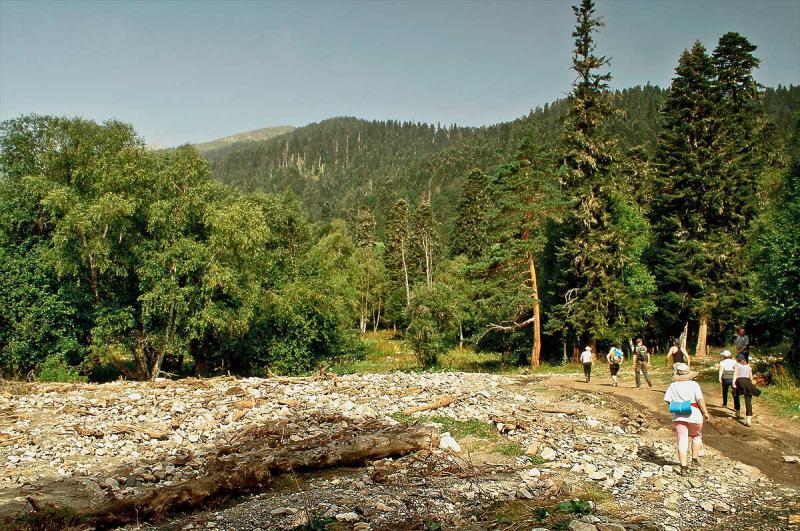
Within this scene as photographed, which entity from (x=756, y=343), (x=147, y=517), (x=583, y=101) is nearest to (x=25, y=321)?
(x=147, y=517)

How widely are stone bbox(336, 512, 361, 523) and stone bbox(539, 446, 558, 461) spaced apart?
4.90 m

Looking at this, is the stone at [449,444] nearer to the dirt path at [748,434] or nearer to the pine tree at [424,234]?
the dirt path at [748,434]

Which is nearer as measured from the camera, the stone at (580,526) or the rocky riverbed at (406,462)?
the stone at (580,526)

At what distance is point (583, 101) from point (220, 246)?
21.6 m

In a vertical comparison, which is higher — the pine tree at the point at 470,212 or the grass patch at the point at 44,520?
the pine tree at the point at 470,212

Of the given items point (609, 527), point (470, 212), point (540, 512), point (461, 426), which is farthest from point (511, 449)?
point (470, 212)

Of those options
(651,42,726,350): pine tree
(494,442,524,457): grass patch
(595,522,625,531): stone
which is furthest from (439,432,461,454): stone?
(651,42,726,350): pine tree

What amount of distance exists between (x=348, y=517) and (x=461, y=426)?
6.24m

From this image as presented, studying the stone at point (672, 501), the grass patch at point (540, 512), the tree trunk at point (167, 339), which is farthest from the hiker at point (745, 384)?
the tree trunk at point (167, 339)

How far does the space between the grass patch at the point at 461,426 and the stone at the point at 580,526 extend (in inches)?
209

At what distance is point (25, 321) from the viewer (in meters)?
23.0

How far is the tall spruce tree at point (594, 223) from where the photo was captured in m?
27.1

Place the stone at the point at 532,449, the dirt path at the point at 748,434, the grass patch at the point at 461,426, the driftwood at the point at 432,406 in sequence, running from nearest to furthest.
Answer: the dirt path at the point at 748,434 < the stone at the point at 532,449 < the grass patch at the point at 461,426 < the driftwood at the point at 432,406

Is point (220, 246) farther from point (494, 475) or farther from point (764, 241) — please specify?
point (764, 241)
